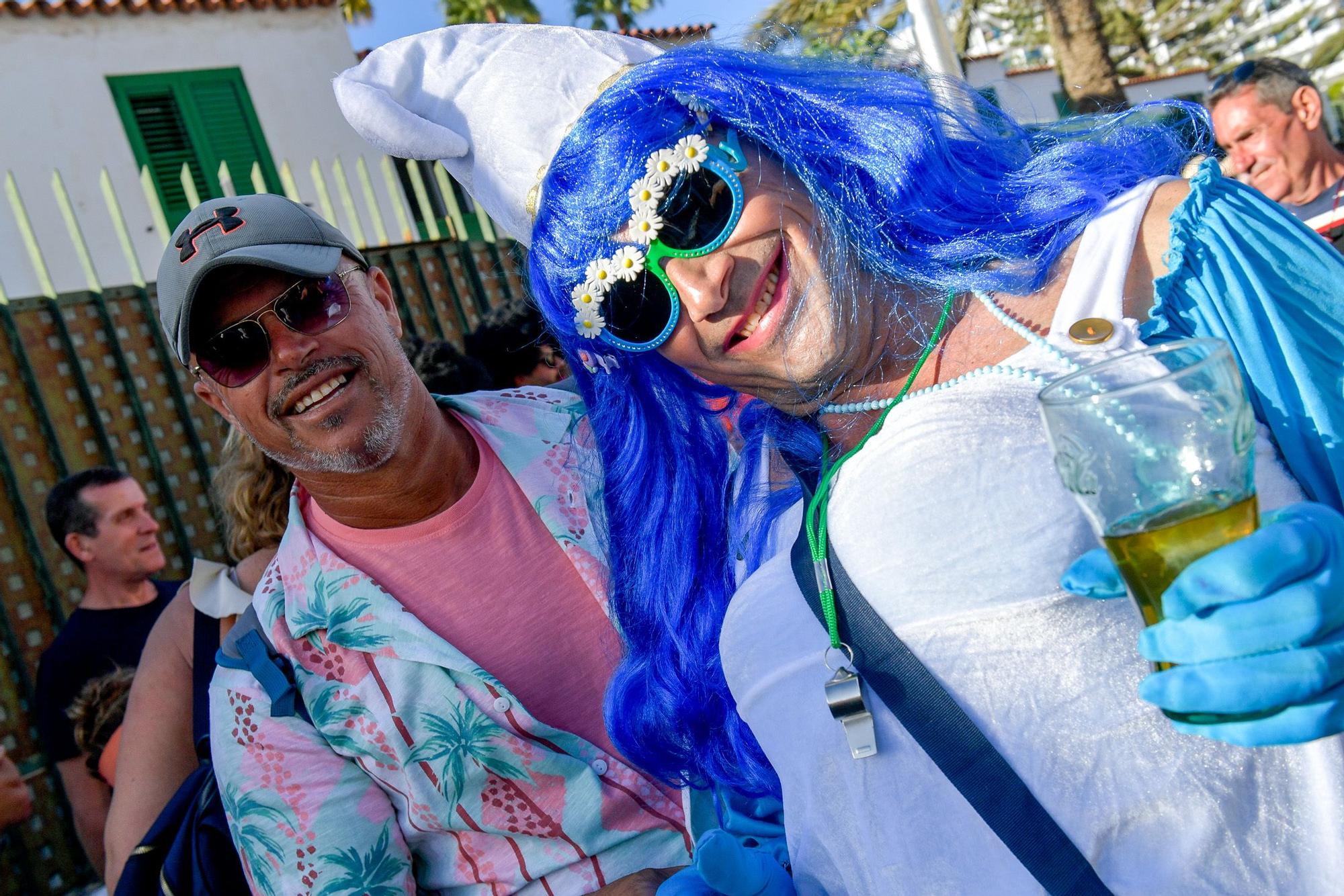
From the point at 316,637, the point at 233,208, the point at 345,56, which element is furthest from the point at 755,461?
the point at 345,56

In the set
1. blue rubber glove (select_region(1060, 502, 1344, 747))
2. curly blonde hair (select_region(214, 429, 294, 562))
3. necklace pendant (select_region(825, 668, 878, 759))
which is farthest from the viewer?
curly blonde hair (select_region(214, 429, 294, 562))

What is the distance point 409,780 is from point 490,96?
1.37 m

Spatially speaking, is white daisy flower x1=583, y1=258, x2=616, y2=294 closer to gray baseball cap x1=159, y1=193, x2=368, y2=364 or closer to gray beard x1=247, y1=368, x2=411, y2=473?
gray beard x1=247, y1=368, x2=411, y2=473

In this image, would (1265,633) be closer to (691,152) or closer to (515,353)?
(691,152)

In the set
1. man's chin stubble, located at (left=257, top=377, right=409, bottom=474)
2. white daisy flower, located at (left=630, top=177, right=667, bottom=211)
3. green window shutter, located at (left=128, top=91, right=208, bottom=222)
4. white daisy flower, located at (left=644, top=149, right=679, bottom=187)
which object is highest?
green window shutter, located at (left=128, top=91, right=208, bottom=222)

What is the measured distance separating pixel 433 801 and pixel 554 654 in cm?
39

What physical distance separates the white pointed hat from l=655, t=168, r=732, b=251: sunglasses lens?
0.26 meters

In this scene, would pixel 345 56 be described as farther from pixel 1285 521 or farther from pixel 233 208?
pixel 1285 521

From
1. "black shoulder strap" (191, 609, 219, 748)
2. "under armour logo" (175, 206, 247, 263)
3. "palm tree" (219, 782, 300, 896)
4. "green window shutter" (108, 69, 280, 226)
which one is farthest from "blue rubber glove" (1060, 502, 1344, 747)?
"green window shutter" (108, 69, 280, 226)

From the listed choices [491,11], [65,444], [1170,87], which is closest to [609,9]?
[491,11]

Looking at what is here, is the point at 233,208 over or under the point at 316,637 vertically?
over

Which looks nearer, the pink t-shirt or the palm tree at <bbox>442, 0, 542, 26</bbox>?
the pink t-shirt

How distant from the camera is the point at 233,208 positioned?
2.47 meters

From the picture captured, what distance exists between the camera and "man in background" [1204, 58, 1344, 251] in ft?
14.1
